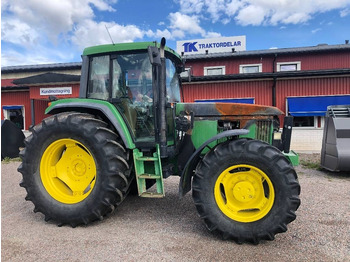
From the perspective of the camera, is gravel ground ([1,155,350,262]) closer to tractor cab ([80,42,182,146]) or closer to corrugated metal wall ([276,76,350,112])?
tractor cab ([80,42,182,146])

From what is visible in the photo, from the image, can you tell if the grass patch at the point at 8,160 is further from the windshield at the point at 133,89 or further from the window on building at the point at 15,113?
the windshield at the point at 133,89

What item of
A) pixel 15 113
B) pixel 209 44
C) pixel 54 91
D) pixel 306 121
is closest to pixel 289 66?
pixel 306 121

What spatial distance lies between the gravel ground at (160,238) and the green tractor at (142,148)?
0.24 metres

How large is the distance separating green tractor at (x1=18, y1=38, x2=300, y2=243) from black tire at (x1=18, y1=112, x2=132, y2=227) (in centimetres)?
1

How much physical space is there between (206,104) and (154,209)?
184cm

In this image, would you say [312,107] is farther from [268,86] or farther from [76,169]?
[76,169]

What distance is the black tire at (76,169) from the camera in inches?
135

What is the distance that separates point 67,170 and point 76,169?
0.14 meters

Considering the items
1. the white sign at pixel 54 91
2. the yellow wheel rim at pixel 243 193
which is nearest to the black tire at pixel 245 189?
the yellow wheel rim at pixel 243 193

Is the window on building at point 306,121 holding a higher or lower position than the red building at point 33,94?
lower

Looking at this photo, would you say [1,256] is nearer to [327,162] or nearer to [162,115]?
[162,115]

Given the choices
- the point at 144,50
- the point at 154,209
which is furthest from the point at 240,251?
the point at 144,50

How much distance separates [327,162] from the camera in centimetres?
702

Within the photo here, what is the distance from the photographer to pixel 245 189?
3164 millimetres
